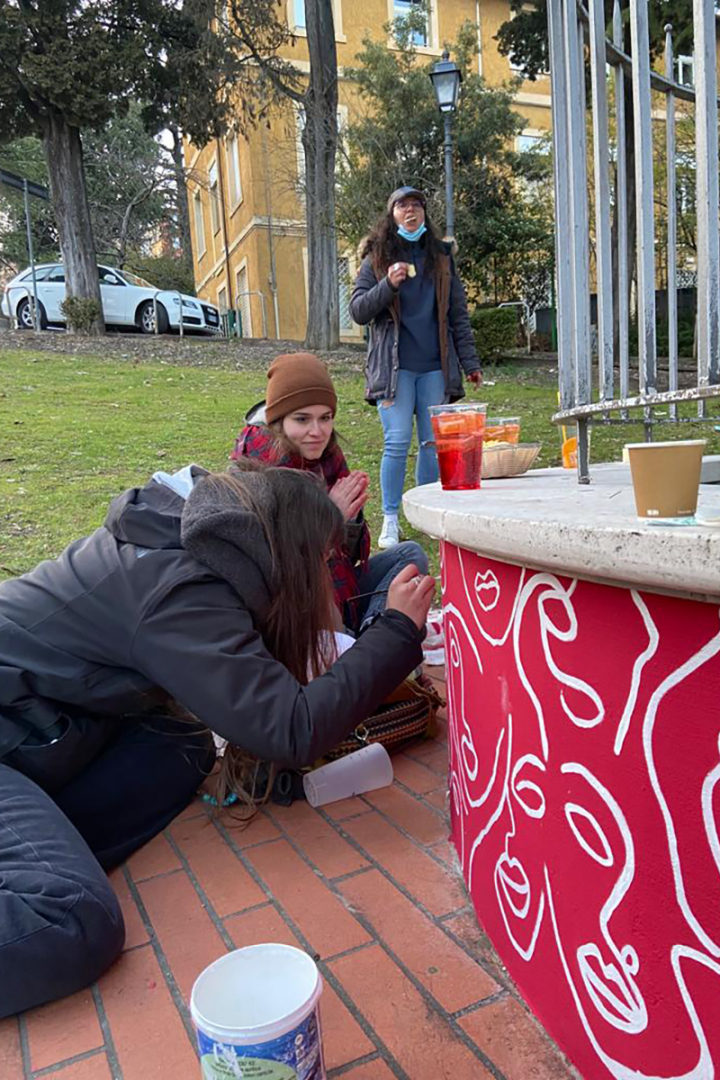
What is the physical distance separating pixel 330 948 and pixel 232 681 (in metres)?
0.56

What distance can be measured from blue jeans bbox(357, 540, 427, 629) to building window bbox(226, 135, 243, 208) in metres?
17.8

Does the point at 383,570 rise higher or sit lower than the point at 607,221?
lower

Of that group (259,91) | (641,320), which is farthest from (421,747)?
(259,91)

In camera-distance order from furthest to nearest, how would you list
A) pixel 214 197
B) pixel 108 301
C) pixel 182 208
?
pixel 182 208 < pixel 214 197 < pixel 108 301

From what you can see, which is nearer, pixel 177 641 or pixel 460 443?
pixel 177 641

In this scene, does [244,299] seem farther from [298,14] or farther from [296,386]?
[296,386]

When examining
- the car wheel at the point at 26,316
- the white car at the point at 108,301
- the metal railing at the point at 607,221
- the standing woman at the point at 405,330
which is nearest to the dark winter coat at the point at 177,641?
the metal railing at the point at 607,221

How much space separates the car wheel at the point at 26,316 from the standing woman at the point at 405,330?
1050 centimetres

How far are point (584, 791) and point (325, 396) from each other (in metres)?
1.90

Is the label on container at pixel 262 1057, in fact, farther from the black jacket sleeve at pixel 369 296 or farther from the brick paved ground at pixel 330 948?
the black jacket sleeve at pixel 369 296

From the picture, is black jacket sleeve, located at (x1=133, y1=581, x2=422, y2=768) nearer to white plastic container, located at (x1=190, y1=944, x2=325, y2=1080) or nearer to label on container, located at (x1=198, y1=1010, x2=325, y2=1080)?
white plastic container, located at (x1=190, y1=944, x2=325, y2=1080)

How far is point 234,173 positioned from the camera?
19438mm

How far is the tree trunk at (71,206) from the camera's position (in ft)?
37.4

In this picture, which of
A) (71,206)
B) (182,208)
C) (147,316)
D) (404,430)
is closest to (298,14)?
(147,316)
